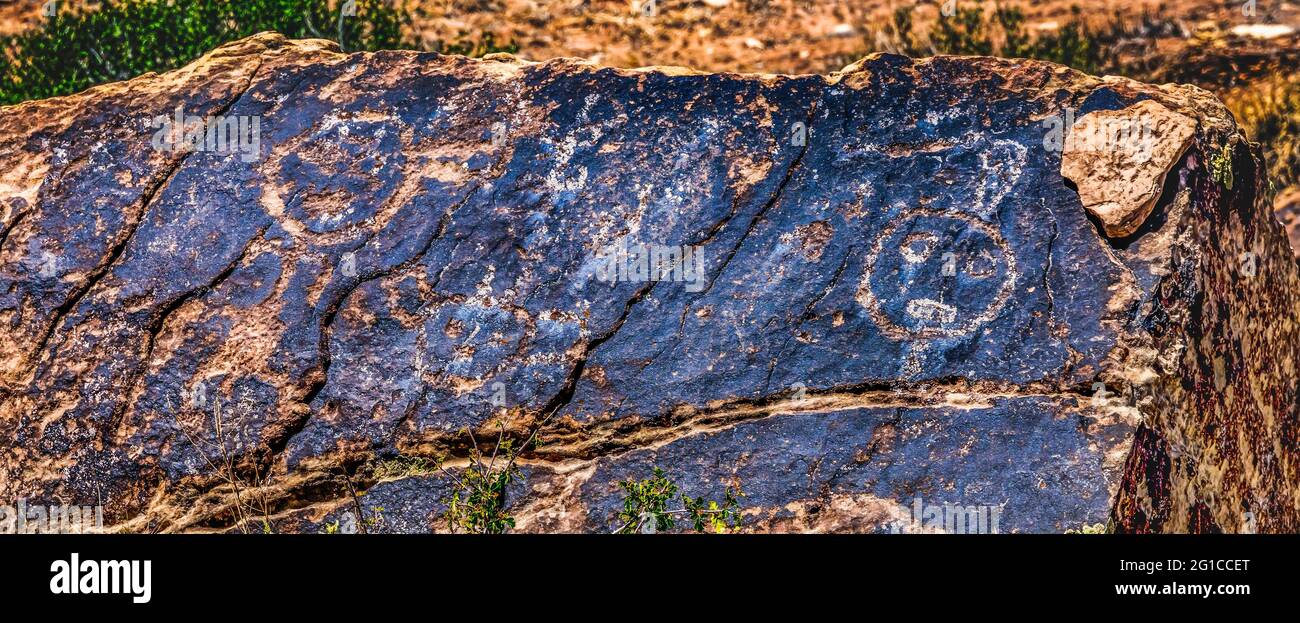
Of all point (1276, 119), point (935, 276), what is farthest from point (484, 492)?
point (1276, 119)

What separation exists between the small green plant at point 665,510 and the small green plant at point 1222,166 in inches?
100

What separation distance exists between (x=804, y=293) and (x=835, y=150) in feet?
2.23

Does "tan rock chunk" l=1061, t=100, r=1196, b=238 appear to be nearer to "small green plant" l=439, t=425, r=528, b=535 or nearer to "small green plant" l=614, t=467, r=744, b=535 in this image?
"small green plant" l=614, t=467, r=744, b=535

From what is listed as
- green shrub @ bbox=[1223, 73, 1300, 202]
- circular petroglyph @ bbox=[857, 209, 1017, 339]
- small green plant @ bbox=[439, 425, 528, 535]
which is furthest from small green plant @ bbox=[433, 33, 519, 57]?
green shrub @ bbox=[1223, 73, 1300, 202]

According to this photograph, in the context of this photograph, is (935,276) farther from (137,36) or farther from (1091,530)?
(137,36)

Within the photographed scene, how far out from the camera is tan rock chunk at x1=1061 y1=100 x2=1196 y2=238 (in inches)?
211

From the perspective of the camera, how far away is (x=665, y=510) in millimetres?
4965

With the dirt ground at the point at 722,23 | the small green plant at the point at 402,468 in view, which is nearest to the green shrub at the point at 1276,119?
the dirt ground at the point at 722,23

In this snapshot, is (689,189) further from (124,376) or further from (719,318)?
(124,376)

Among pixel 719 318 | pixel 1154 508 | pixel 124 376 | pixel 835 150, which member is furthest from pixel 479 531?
pixel 1154 508

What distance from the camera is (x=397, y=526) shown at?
202 inches

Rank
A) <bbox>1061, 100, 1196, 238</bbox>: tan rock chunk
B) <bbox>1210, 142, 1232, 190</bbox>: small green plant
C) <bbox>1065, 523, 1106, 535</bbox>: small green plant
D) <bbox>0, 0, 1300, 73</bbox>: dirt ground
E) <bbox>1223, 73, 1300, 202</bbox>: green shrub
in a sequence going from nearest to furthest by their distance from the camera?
<bbox>1065, 523, 1106, 535</bbox>: small green plant, <bbox>1061, 100, 1196, 238</bbox>: tan rock chunk, <bbox>1210, 142, 1232, 190</bbox>: small green plant, <bbox>1223, 73, 1300, 202</bbox>: green shrub, <bbox>0, 0, 1300, 73</bbox>: dirt ground

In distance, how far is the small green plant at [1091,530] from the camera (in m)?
4.77

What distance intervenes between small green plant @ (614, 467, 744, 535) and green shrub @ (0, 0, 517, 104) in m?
4.61
